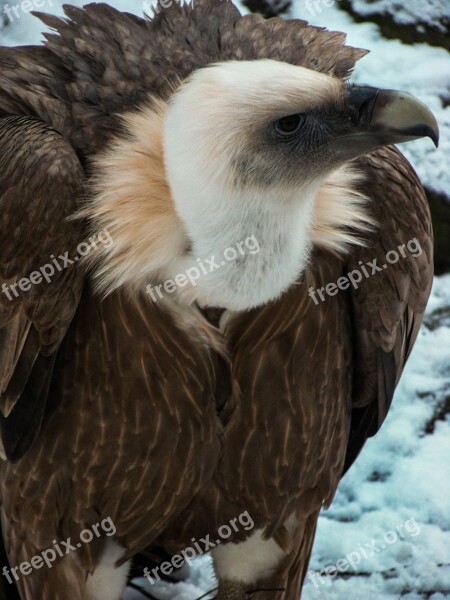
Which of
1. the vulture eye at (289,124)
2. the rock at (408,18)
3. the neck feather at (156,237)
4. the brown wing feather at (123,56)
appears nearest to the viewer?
the vulture eye at (289,124)

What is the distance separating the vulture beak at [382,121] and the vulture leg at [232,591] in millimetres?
1759

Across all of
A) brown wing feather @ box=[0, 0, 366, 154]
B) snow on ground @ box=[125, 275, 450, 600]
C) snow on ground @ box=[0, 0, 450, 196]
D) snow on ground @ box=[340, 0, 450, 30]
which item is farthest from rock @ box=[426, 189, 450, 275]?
brown wing feather @ box=[0, 0, 366, 154]

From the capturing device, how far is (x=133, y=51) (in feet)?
11.5

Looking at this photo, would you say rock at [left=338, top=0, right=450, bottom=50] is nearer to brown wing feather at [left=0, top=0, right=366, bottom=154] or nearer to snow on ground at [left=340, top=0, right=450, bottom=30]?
snow on ground at [left=340, top=0, right=450, bottom=30]

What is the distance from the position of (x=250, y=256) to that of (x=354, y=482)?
76.6 inches

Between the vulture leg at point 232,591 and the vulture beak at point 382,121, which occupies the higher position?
the vulture beak at point 382,121

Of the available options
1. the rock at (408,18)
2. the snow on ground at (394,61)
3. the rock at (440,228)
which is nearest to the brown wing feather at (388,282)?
the rock at (440,228)

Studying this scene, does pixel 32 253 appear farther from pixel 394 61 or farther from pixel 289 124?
pixel 394 61

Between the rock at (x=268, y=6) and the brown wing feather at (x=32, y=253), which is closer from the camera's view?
the brown wing feather at (x=32, y=253)

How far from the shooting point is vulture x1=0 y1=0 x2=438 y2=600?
3.07 meters

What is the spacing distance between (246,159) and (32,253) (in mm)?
627

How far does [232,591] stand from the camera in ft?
13.6

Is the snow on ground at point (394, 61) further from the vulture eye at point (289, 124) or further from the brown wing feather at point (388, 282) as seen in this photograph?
the vulture eye at point (289, 124)

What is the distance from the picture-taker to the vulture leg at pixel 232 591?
415cm
